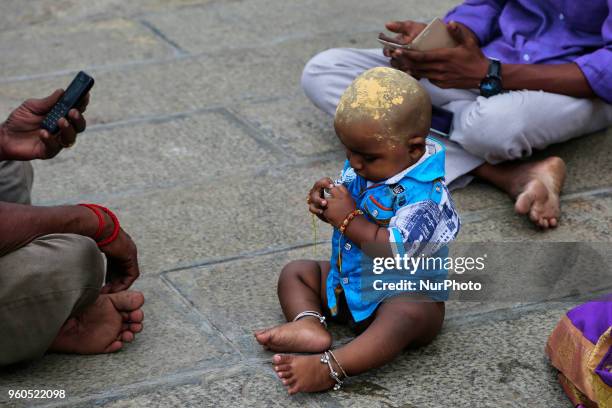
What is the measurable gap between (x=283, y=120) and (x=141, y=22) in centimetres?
163

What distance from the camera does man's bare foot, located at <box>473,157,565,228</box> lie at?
3.38 metres

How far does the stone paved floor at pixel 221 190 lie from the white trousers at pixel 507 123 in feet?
0.48

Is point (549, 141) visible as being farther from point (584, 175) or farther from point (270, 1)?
point (270, 1)

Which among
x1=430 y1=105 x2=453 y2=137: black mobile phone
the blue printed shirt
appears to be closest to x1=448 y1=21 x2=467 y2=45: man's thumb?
x1=430 y1=105 x2=453 y2=137: black mobile phone

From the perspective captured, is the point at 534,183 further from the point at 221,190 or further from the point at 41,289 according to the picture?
the point at 41,289

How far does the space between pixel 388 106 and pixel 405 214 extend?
0.92 feet

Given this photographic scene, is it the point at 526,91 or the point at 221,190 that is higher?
the point at 526,91

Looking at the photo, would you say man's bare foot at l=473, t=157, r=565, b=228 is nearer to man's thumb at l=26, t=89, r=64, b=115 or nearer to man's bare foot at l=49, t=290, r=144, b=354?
man's bare foot at l=49, t=290, r=144, b=354

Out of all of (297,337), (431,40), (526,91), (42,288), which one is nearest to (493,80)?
(526,91)

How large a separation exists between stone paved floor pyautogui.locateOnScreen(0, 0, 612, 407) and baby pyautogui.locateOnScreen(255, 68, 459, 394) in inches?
3.2

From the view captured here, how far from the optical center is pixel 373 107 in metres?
2.51

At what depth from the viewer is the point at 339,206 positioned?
2.60m

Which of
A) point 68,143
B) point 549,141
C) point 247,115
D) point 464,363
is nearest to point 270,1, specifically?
point 247,115

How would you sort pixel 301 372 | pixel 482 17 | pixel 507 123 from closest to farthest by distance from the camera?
1. pixel 301 372
2. pixel 507 123
3. pixel 482 17
